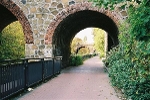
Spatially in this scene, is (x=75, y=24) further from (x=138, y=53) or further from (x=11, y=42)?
(x=138, y=53)

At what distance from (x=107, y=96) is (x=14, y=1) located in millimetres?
8121

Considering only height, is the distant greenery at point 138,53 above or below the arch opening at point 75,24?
below

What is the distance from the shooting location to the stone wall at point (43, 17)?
567 inches

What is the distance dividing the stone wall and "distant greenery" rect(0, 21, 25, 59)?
22.5 ft

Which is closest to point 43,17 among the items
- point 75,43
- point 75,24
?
point 75,24

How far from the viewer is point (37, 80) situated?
10414 mm

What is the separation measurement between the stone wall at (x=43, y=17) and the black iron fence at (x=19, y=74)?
2636mm

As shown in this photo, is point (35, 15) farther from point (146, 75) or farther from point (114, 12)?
point (146, 75)

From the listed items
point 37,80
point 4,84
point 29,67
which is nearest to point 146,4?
point 4,84

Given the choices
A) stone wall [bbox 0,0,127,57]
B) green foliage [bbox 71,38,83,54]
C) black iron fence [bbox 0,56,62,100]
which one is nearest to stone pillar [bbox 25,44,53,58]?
stone wall [bbox 0,0,127,57]

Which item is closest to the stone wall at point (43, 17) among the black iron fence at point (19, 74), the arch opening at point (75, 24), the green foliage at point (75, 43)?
the arch opening at point (75, 24)

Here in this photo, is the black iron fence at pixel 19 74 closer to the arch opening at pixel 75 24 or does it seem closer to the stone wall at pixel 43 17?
the stone wall at pixel 43 17

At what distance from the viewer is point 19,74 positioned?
8039 mm

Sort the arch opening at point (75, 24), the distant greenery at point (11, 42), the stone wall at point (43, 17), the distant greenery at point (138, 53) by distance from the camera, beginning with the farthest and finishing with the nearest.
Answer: the distant greenery at point (11, 42)
the arch opening at point (75, 24)
the stone wall at point (43, 17)
the distant greenery at point (138, 53)
